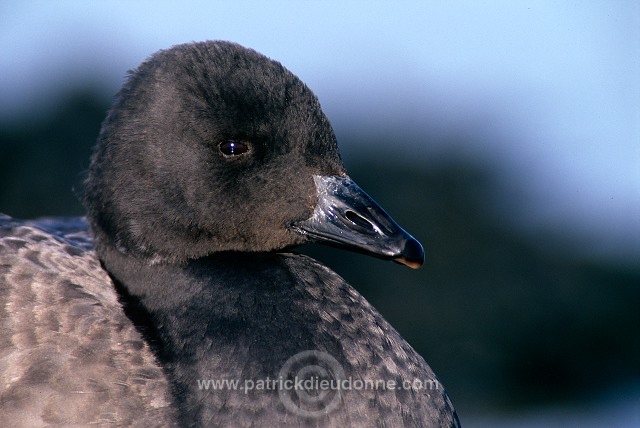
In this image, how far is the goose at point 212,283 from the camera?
3.90m

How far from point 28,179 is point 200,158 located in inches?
259

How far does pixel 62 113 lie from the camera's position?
11.5 meters

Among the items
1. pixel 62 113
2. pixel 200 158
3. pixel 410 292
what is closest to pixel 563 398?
pixel 410 292

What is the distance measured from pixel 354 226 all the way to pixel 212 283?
675 millimetres

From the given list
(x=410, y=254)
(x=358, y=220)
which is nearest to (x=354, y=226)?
(x=358, y=220)

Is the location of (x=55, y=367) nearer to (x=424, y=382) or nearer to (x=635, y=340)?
(x=424, y=382)

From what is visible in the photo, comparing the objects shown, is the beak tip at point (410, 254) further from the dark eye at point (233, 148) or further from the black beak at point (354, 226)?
the dark eye at point (233, 148)

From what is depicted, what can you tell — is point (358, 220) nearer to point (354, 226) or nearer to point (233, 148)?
point (354, 226)

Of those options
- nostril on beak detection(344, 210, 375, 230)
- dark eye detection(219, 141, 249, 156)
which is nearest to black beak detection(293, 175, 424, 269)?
nostril on beak detection(344, 210, 375, 230)

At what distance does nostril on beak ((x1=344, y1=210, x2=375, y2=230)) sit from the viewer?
4.14 metres

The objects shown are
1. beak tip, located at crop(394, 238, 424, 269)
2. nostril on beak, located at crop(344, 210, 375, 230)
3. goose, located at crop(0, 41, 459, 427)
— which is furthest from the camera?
nostril on beak, located at crop(344, 210, 375, 230)

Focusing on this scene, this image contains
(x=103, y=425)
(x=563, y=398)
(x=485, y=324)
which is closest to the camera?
(x=103, y=425)

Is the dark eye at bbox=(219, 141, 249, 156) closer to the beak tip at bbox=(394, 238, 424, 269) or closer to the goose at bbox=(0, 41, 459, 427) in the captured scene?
the goose at bbox=(0, 41, 459, 427)

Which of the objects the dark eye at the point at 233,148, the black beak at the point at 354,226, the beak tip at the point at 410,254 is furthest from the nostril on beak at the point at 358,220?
the dark eye at the point at 233,148
